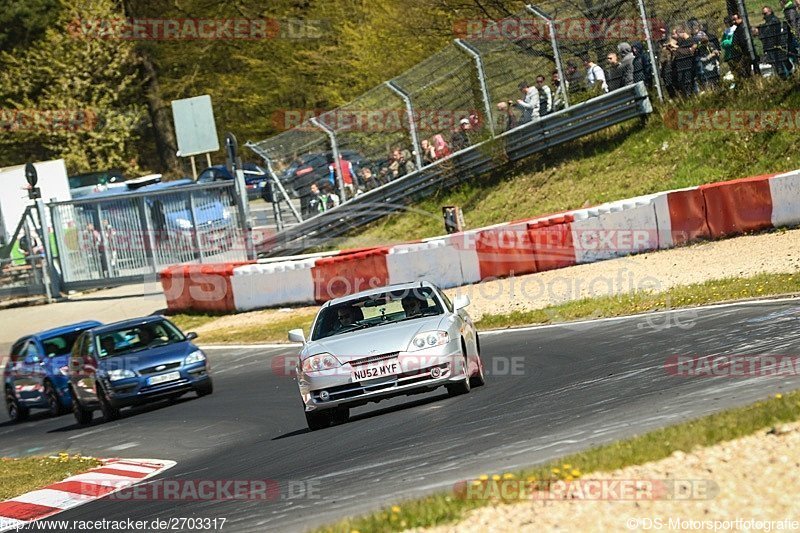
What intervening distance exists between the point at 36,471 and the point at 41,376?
7777 millimetres

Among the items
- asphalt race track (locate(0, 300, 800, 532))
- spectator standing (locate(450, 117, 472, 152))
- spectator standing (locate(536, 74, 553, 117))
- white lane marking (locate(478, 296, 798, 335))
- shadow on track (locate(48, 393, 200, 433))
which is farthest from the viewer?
spectator standing (locate(450, 117, 472, 152))

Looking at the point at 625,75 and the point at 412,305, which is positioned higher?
the point at 625,75

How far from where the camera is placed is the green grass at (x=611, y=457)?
711 cm

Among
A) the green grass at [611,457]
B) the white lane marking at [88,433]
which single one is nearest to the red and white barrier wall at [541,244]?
the white lane marking at [88,433]

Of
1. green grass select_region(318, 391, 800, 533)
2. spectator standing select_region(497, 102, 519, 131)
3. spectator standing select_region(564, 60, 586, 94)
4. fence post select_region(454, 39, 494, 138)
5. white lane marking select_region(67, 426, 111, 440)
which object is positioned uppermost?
fence post select_region(454, 39, 494, 138)

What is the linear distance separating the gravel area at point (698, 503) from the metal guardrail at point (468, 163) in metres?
20.3

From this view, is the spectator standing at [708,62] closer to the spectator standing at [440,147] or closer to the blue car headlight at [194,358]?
the spectator standing at [440,147]

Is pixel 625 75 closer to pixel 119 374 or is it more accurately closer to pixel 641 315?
pixel 641 315

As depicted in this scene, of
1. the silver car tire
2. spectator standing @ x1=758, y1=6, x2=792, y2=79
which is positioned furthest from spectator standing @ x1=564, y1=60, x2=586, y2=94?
the silver car tire

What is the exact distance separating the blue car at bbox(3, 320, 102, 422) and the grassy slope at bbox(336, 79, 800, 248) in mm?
10526

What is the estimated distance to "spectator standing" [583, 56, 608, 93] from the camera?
2736 cm

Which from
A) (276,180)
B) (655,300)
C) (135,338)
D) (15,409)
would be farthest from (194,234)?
(655,300)

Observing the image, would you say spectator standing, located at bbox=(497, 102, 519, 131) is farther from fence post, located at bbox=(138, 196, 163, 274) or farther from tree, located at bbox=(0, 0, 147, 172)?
tree, located at bbox=(0, 0, 147, 172)

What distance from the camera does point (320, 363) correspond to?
12227 millimetres
